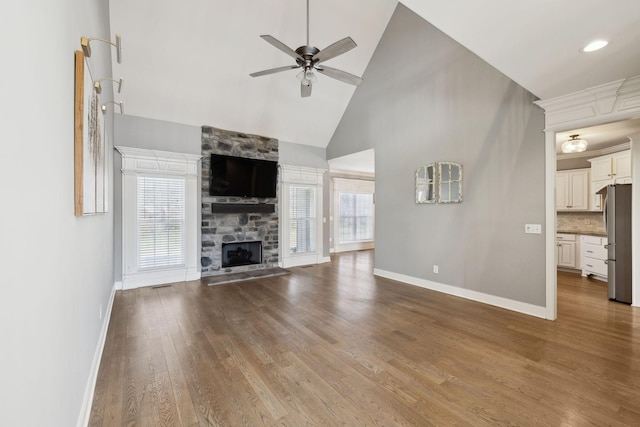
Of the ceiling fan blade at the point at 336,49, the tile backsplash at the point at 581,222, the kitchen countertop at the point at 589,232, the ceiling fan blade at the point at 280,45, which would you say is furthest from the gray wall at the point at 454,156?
the tile backsplash at the point at 581,222

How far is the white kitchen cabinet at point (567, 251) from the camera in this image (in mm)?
5875

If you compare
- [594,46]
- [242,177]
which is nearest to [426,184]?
[594,46]

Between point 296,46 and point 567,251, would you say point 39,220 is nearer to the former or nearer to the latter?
point 296,46

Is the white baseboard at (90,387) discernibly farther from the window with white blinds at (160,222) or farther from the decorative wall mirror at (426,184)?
the decorative wall mirror at (426,184)

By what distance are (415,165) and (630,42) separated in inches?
116

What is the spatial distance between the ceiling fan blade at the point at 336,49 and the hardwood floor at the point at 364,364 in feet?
10.5

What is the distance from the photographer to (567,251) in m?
5.98

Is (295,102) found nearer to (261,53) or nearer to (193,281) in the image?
(261,53)

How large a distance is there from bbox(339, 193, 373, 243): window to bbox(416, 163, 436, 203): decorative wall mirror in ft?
14.5

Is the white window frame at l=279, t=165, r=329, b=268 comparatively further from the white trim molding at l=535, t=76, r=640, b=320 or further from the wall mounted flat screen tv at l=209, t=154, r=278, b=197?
the white trim molding at l=535, t=76, r=640, b=320

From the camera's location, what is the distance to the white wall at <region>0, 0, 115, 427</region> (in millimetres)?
730

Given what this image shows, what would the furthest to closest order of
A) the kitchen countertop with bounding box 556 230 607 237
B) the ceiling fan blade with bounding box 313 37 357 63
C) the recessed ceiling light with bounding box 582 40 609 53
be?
the kitchen countertop with bounding box 556 230 607 237 < the ceiling fan blade with bounding box 313 37 357 63 < the recessed ceiling light with bounding box 582 40 609 53

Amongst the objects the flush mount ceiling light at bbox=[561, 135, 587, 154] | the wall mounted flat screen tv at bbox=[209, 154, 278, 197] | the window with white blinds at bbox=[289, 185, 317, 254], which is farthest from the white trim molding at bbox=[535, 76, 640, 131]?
the wall mounted flat screen tv at bbox=[209, 154, 278, 197]

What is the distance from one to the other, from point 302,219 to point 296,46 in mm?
3735
